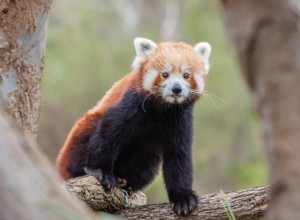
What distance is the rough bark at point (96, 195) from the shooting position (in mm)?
3885

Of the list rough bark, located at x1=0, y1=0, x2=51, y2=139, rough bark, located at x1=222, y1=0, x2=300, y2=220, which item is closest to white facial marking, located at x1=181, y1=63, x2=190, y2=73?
rough bark, located at x1=0, y1=0, x2=51, y2=139

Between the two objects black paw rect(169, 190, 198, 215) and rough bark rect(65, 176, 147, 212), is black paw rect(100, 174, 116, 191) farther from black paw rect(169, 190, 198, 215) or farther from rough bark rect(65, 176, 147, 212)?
black paw rect(169, 190, 198, 215)

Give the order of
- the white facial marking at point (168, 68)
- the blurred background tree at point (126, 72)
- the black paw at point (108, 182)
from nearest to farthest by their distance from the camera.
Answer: the black paw at point (108, 182) < the white facial marking at point (168, 68) < the blurred background tree at point (126, 72)

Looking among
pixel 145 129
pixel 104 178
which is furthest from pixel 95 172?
pixel 145 129

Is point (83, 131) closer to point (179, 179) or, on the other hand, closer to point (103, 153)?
point (103, 153)

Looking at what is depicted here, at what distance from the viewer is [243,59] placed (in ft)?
5.92

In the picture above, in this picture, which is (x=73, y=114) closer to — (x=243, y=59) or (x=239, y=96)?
(x=239, y=96)

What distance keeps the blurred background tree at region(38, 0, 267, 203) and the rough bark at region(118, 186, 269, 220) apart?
6.41 m

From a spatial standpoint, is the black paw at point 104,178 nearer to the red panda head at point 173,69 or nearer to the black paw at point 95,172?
the black paw at point 95,172

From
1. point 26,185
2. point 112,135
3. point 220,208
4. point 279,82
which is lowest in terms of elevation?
point 26,185

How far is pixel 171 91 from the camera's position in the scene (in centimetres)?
425

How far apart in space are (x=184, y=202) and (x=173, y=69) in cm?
92

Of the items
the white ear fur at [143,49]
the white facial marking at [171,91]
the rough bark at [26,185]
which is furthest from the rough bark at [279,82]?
the white ear fur at [143,49]

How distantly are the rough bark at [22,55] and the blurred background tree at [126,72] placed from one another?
603cm
